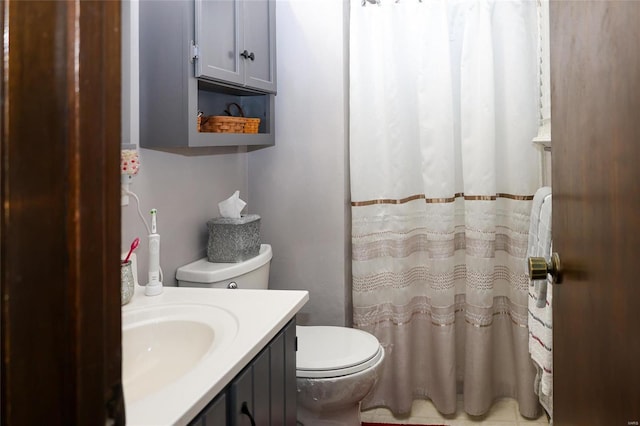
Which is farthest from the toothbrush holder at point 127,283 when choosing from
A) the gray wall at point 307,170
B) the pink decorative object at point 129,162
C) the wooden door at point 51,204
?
the wooden door at point 51,204

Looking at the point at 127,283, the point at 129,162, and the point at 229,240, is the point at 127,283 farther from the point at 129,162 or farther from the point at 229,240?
the point at 229,240

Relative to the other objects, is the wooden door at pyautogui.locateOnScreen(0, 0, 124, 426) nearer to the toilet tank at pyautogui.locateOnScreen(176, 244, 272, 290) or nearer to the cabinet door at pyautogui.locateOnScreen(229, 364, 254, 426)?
the cabinet door at pyautogui.locateOnScreen(229, 364, 254, 426)

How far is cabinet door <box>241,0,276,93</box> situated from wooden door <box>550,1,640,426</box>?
1351 millimetres

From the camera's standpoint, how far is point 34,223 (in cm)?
36

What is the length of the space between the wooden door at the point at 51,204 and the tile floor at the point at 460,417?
2379mm

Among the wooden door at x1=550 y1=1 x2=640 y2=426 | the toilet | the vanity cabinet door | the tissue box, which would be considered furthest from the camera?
the tissue box

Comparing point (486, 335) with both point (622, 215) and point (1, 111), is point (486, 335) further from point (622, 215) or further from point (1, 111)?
point (1, 111)

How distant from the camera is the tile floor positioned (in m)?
2.54

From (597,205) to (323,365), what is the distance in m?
1.36

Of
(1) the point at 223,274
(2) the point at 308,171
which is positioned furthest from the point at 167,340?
(2) the point at 308,171

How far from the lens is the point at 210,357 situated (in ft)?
3.81

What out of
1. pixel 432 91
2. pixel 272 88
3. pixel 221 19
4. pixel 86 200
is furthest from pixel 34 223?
pixel 432 91

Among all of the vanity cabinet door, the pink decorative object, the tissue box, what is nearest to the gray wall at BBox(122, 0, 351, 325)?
the tissue box

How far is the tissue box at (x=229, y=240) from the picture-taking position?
6.82 feet
